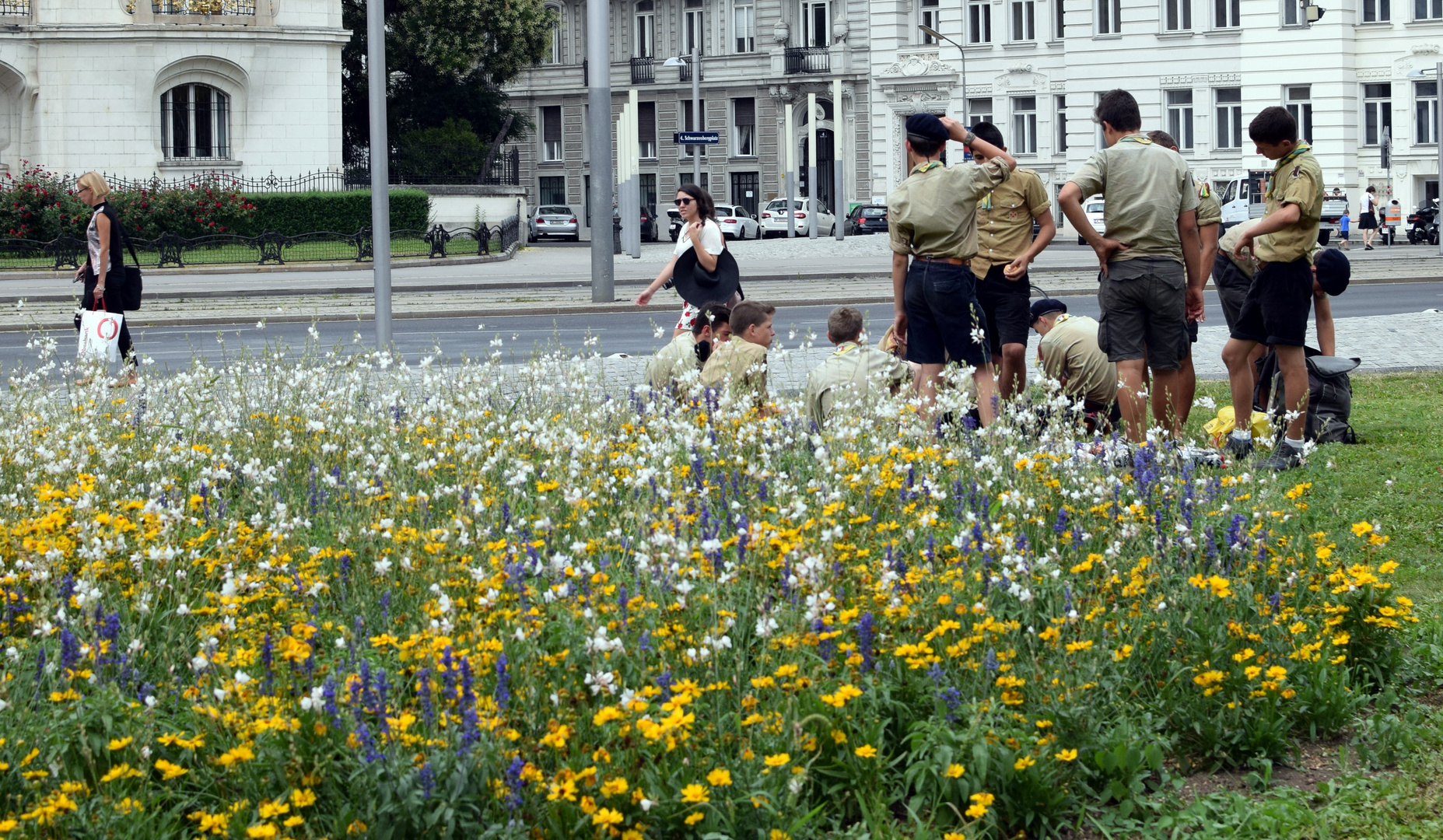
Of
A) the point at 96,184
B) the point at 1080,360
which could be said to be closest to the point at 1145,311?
the point at 1080,360

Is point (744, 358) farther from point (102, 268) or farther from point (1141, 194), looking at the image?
point (102, 268)

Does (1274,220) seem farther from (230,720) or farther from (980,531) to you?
(230,720)

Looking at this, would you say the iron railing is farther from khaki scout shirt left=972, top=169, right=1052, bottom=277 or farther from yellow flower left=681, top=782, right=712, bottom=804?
yellow flower left=681, top=782, right=712, bottom=804

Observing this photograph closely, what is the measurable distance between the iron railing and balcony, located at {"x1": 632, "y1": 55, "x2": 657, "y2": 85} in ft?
94.9

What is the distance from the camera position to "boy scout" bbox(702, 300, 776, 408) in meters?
7.67

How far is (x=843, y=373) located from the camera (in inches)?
324

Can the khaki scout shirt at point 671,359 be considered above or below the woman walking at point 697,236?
below

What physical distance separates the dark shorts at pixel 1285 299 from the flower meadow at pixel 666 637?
2.27m

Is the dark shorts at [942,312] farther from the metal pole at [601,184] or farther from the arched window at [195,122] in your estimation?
the arched window at [195,122]

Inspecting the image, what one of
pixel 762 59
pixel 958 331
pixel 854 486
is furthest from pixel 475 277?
pixel 762 59

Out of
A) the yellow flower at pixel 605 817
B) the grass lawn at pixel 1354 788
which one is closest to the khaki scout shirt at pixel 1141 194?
the grass lawn at pixel 1354 788

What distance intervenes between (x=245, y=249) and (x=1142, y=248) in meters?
32.7

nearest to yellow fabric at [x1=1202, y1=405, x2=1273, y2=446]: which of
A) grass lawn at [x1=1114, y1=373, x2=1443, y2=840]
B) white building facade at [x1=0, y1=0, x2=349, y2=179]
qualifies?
grass lawn at [x1=1114, y1=373, x2=1443, y2=840]

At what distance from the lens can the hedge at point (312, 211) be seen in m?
41.0
